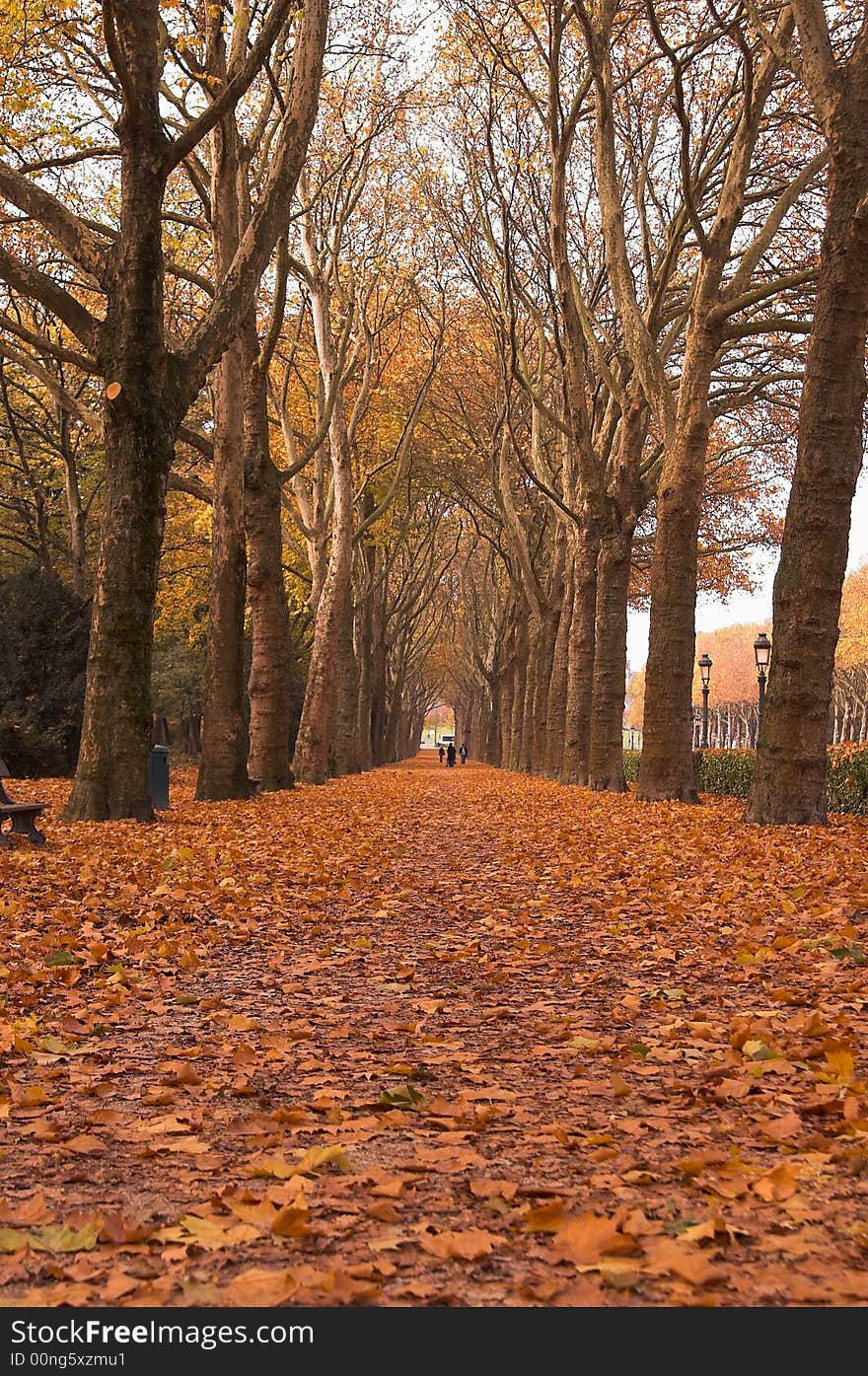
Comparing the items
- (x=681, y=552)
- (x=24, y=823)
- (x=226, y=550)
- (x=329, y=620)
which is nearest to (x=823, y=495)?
(x=681, y=552)

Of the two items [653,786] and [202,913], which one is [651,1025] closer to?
[202,913]

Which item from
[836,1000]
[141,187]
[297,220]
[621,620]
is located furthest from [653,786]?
[297,220]

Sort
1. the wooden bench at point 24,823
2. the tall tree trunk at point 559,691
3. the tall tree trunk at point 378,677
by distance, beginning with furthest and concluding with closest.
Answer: the tall tree trunk at point 378,677, the tall tree trunk at point 559,691, the wooden bench at point 24,823

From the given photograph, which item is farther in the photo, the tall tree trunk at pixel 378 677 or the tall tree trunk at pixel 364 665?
the tall tree trunk at pixel 378 677

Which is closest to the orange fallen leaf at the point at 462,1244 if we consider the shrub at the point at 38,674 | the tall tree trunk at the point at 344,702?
the shrub at the point at 38,674

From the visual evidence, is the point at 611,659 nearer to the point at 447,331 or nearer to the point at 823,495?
the point at 823,495

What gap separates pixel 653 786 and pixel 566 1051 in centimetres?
1305

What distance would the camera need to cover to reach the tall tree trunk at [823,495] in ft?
38.0

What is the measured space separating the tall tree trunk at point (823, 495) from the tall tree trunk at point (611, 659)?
866cm

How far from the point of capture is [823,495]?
11852mm

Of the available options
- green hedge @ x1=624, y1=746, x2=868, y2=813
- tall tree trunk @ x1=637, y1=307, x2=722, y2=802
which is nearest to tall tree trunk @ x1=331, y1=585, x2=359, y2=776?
green hedge @ x1=624, y1=746, x2=868, y2=813

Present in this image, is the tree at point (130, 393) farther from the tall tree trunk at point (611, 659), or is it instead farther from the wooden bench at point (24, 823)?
the tall tree trunk at point (611, 659)

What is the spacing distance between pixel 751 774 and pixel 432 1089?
17584 mm

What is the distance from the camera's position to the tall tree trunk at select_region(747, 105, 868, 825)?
1157cm
